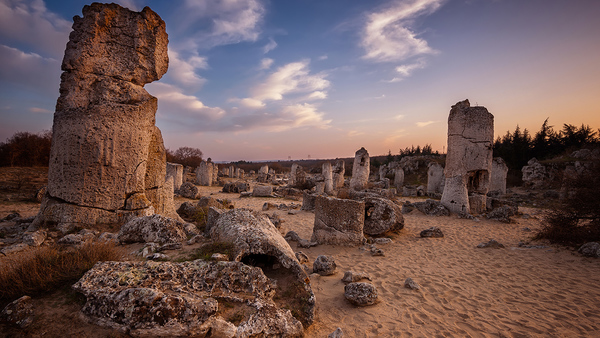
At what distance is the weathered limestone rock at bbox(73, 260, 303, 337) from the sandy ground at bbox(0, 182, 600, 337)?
0.17 metres

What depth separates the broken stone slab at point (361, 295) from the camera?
3721mm

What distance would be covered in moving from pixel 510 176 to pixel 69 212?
33.7 meters

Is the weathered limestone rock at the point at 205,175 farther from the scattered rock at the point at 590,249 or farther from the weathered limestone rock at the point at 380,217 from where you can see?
the scattered rock at the point at 590,249

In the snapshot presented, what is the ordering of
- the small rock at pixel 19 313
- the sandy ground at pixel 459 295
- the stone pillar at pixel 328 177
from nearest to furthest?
the small rock at pixel 19 313 → the sandy ground at pixel 459 295 → the stone pillar at pixel 328 177

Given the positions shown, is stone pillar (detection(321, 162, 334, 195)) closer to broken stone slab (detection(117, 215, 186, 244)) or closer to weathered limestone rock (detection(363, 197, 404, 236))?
weathered limestone rock (detection(363, 197, 404, 236))

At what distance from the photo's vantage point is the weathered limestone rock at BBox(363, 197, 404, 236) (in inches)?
316

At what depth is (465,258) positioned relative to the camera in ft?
20.3

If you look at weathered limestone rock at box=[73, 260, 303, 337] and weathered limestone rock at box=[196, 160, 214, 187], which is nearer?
weathered limestone rock at box=[73, 260, 303, 337]

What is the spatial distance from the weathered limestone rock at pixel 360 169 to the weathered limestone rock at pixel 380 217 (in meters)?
10.5

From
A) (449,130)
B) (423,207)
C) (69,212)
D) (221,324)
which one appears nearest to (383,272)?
(221,324)

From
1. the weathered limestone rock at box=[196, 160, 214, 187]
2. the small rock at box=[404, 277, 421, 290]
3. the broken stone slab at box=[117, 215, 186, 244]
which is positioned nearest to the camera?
the broken stone slab at box=[117, 215, 186, 244]

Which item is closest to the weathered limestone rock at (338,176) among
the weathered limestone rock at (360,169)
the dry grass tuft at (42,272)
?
the weathered limestone rock at (360,169)

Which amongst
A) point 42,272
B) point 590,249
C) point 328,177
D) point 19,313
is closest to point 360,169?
point 328,177

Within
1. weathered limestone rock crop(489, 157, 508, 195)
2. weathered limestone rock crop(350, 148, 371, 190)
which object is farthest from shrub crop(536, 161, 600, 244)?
weathered limestone rock crop(489, 157, 508, 195)
